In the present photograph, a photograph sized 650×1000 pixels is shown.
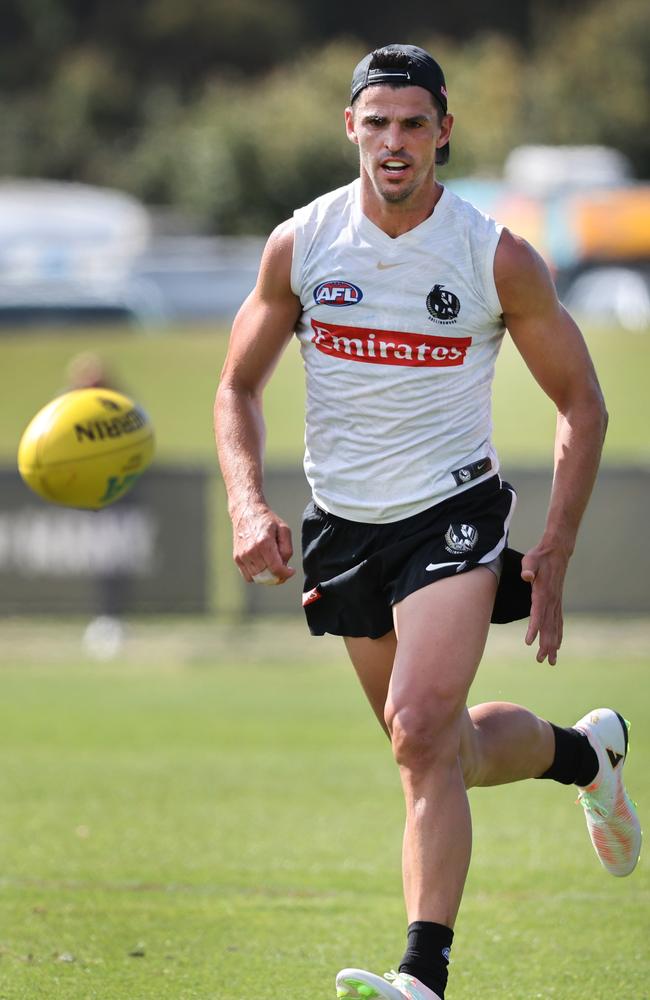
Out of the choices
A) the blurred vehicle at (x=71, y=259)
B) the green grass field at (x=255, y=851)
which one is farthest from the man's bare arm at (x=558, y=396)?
the blurred vehicle at (x=71, y=259)

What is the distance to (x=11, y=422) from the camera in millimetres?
24578

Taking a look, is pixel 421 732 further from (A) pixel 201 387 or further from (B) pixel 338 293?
(A) pixel 201 387

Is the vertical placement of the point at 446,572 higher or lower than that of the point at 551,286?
lower

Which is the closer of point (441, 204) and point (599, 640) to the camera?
point (441, 204)

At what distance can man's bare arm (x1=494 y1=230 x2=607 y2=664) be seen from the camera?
16.6 ft

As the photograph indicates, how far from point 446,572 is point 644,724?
6.83 m

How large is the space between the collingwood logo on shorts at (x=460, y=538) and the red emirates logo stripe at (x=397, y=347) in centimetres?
49

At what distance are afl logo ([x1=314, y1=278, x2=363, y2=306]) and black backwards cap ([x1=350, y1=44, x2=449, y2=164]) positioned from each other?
0.54 m

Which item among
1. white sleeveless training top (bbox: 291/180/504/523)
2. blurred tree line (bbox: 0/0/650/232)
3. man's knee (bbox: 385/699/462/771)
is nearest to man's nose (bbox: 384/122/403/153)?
white sleeveless training top (bbox: 291/180/504/523)

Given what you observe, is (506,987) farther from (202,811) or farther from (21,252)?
(21,252)

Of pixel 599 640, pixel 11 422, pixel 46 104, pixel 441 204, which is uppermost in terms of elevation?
pixel 46 104

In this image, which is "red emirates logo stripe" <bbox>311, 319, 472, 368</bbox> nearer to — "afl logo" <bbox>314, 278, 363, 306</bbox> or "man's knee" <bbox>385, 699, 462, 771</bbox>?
"afl logo" <bbox>314, 278, 363, 306</bbox>

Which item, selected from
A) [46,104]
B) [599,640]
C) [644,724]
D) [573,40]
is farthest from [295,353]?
[46,104]

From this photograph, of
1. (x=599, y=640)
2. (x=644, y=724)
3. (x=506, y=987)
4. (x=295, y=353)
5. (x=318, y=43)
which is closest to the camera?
(x=506, y=987)
